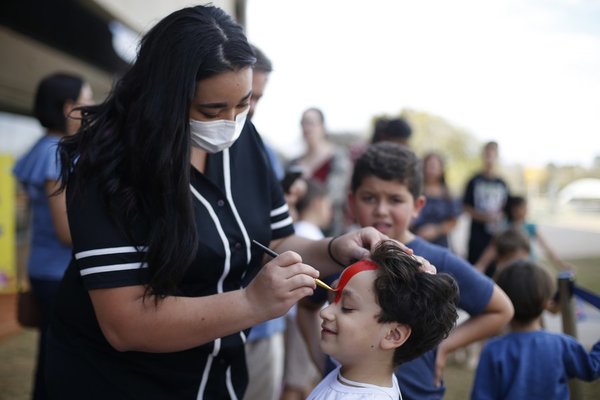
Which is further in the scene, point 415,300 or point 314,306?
point 314,306

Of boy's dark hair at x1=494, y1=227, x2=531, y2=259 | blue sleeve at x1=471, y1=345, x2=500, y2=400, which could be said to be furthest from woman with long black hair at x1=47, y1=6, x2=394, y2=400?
boy's dark hair at x1=494, y1=227, x2=531, y2=259

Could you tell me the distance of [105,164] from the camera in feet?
4.86

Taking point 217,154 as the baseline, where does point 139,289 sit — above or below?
below

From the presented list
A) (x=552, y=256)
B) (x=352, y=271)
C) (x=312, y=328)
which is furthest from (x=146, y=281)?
(x=552, y=256)

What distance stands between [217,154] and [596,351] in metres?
1.54

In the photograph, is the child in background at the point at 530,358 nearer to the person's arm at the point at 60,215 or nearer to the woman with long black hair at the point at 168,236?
the woman with long black hair at the point at 168,236

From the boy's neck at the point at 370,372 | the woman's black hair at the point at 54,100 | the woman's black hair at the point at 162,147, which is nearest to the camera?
the woman's black hair at the point at 162,147

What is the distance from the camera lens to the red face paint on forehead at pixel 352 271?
1.58 metres

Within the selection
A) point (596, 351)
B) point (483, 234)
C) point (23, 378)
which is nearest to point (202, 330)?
point (596, 351)

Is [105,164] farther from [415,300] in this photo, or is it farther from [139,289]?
[415,300]

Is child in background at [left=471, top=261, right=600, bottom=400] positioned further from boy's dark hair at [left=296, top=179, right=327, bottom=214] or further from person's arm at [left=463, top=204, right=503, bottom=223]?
person's arm at [left=463, top=204, right=503, bottom=223]

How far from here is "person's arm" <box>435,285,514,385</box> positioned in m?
2.02

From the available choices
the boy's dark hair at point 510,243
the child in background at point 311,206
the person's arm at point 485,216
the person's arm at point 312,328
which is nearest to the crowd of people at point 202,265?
the person's arm at point 312,328

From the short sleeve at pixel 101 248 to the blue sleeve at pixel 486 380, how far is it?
1.45m
